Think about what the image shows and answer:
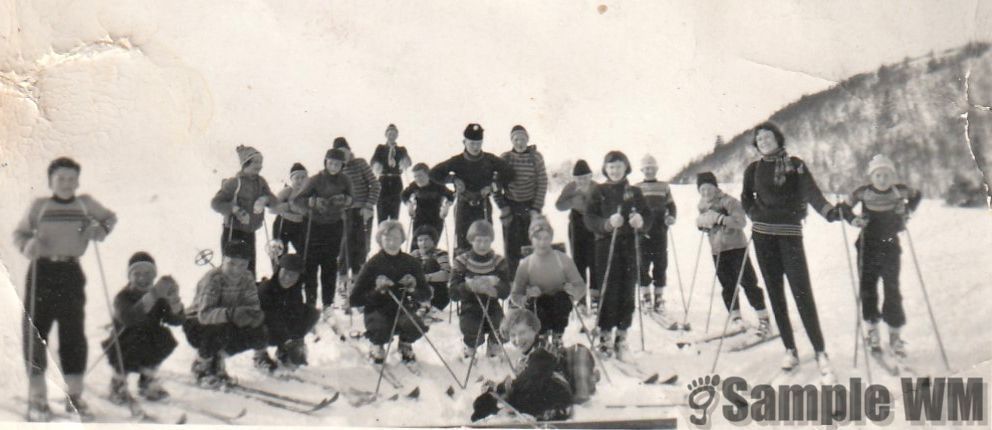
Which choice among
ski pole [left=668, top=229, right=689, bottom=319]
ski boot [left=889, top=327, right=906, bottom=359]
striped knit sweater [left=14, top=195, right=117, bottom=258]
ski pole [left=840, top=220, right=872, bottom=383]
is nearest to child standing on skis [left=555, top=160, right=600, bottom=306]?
ski pole [left=668, top=229, right=689, bottom=319]

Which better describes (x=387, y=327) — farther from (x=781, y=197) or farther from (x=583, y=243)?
(x=781, y=197)

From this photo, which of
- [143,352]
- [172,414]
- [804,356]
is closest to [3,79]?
[143,352]

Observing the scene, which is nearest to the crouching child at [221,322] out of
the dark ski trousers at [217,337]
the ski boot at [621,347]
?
the dark ski trousers at [217,337]

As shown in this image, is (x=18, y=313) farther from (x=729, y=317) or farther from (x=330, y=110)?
(x=729, y=317)

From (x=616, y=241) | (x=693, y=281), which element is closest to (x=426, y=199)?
(x=616, y=241)

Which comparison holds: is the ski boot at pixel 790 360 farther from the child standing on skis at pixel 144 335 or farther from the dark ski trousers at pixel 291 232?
Result: the child standing on skis at pixel 144 335

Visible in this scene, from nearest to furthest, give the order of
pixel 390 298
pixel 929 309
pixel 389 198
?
pixel 929 309
pixel 390 298
pixel 389 198

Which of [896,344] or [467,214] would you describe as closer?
[896,344]

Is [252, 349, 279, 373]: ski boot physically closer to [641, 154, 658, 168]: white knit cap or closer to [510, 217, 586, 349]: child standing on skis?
[510, 217, 586, 349]: child standing on skis
